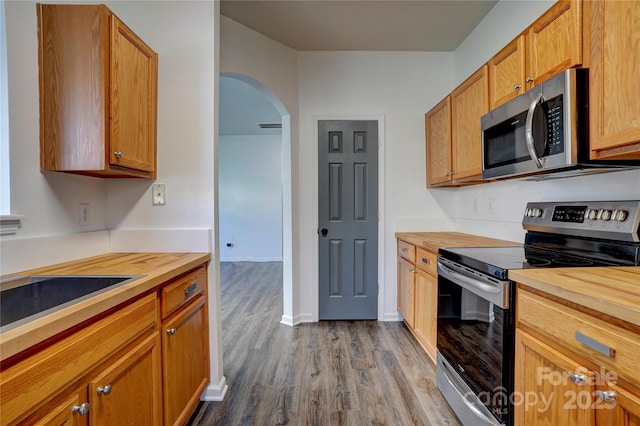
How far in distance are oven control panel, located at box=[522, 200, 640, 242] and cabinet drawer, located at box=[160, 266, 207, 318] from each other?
1883 millimetres

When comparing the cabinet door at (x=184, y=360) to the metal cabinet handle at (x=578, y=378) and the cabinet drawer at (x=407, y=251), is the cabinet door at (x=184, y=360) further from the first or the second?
the cabinet drawer at (x=407, y=251)

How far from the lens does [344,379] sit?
78.8 inches

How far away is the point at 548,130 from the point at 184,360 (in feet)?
6.42

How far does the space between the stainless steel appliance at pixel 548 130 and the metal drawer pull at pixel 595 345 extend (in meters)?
0.70

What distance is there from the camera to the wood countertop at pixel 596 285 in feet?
2.47

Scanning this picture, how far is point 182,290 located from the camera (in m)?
1.44

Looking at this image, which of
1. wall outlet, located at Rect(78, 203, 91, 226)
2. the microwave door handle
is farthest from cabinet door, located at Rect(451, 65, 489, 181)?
wall outlet, located at Rect(78, 203, 91, 226)

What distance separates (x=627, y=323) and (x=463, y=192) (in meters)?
2.22

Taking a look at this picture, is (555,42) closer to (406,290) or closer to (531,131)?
(531,131)

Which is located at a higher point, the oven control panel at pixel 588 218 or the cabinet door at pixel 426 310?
the oven control panel at pixel 588 218

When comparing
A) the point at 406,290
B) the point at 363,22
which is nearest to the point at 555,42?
the point at 363,22

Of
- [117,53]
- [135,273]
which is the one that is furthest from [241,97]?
[135,273]

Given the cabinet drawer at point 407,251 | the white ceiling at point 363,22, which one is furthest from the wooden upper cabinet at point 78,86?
the cabinet drawer at point 407,251

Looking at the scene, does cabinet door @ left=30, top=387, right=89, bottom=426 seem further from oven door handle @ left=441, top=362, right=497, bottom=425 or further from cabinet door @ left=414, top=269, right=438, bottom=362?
cabinet door @ left=414, top=269, right=438, bottom=362
